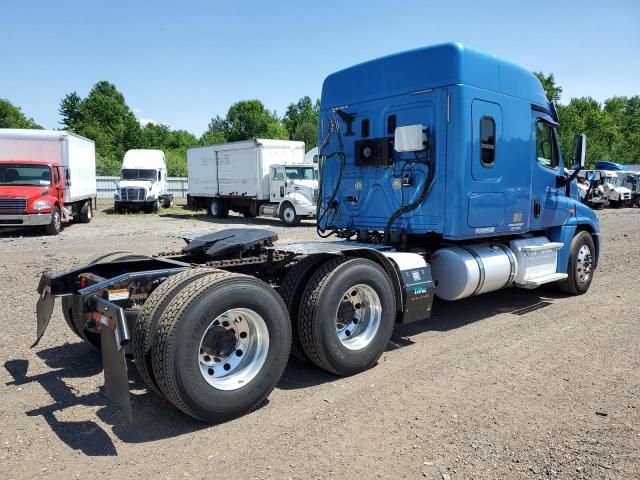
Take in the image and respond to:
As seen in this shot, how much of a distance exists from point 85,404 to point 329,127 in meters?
4.56

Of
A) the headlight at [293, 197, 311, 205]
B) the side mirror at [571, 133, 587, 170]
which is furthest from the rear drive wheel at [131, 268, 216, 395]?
the headlight at [293, 197, 311, 205]

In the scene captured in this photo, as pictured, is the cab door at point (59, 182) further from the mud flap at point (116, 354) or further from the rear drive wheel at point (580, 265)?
the rear drive wheel at point (580, 265)

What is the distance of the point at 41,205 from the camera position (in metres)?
15.1

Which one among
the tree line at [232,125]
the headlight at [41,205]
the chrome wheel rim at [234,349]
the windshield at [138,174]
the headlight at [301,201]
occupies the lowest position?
the chrome wheel rim at [234,349]

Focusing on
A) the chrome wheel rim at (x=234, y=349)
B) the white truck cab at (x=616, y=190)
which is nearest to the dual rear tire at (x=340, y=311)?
the chrome wheel rim at (x=234, y=349)

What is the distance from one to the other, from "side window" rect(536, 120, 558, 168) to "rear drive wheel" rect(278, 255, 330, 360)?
397 cm

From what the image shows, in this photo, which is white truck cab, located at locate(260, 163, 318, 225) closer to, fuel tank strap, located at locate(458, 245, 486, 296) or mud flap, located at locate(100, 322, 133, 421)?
fuel tank strap, located at locate(458, 245, 486, 296)

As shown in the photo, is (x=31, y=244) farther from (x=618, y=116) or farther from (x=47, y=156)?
(x=618, y=116)

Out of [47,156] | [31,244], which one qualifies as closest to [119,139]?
[47,156]

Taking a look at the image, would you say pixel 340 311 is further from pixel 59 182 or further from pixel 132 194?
pixel 132 194

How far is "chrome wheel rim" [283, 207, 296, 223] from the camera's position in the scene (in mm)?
19391

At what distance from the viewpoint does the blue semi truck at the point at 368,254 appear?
350 cm

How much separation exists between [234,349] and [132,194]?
2394 cm

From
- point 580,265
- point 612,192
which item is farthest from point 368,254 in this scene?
point 612,192
